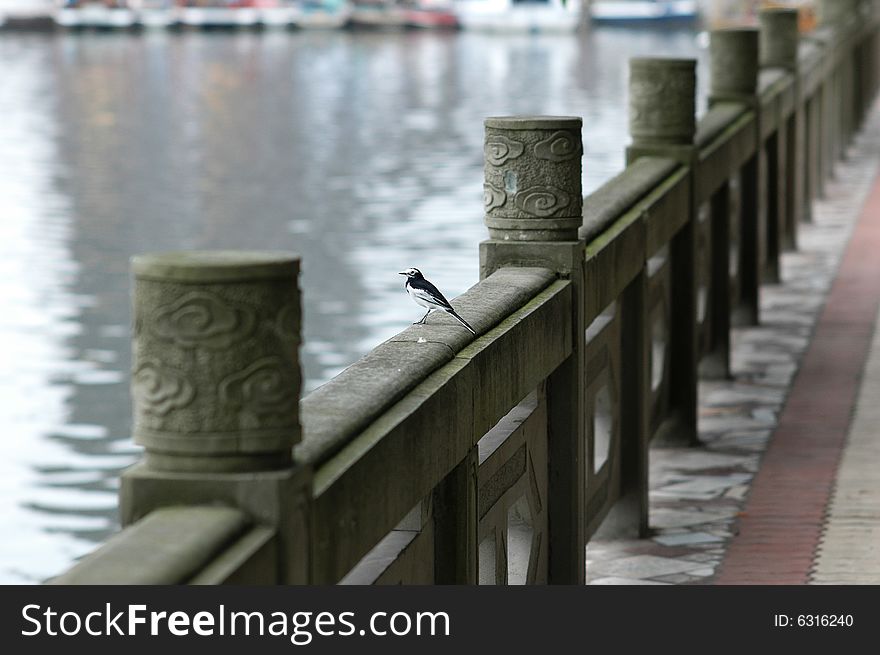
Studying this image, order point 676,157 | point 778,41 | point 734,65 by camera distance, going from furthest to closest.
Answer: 1. point 778,41
2. point 734,65
3. point 676,157

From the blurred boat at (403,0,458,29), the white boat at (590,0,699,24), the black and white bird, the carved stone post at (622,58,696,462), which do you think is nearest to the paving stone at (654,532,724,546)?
the carved stone post at (622,58,696,462)

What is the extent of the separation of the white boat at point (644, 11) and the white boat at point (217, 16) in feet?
73.7

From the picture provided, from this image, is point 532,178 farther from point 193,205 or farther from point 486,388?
point 193,205

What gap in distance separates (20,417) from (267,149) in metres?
24.6

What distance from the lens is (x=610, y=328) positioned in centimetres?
710

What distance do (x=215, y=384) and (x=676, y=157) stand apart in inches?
222

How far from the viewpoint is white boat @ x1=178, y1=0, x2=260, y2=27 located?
11981cm

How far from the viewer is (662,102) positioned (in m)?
8.75

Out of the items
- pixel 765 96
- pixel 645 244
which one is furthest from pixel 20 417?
pixel 645 244

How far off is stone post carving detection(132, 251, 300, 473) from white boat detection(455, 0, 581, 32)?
112m

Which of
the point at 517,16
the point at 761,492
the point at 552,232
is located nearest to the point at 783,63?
the point at 761,492

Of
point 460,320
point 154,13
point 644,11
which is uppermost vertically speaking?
point 460,320

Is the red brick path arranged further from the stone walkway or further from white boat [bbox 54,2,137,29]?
white boat [bbox 54,2,137,29]

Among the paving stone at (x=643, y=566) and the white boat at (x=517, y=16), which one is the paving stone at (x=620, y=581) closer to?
the paving stone at (x=643, y=566)
